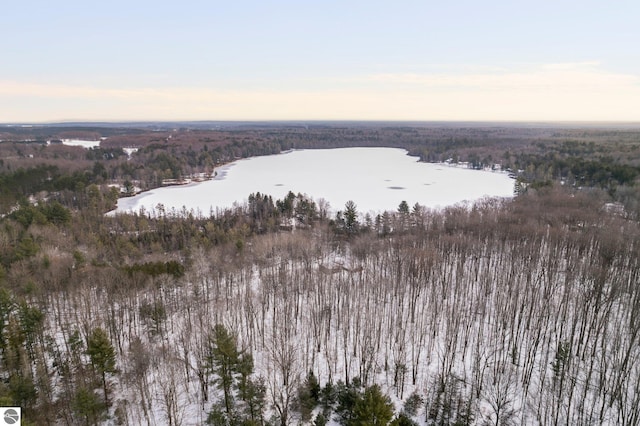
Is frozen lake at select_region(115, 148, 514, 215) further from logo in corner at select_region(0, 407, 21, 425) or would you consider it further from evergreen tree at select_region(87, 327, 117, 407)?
logo in corner at select_region(0, 407, 21, 425)

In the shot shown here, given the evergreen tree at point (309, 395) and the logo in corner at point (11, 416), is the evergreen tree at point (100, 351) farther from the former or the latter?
the evergreen tree at point (309, 395)

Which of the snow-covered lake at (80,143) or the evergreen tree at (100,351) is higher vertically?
the snow-covered lake at (80,143)

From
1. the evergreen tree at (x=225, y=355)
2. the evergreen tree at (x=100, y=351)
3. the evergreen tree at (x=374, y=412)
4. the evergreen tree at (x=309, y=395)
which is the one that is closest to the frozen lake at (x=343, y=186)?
the evergreen tree at (x=100, y=351)

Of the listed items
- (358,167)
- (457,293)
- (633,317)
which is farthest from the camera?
(358,167)

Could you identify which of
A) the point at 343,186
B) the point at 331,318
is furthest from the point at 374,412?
the point at 343,186

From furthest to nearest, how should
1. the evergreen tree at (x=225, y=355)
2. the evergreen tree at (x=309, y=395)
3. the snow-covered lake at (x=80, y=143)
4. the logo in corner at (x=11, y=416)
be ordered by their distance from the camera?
the snow-covered lake at (x=80, y=143), the evergreen tree at (x=309, y=395), the evergreen tree at (x=225, y=355), the logo in corner at (x=11, y=416)

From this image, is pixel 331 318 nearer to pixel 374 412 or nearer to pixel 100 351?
pixel 374 412

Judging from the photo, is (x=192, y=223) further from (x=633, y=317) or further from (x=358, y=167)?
(x=358, y=167)

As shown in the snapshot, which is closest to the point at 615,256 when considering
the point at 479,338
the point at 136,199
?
the point at 479,338
